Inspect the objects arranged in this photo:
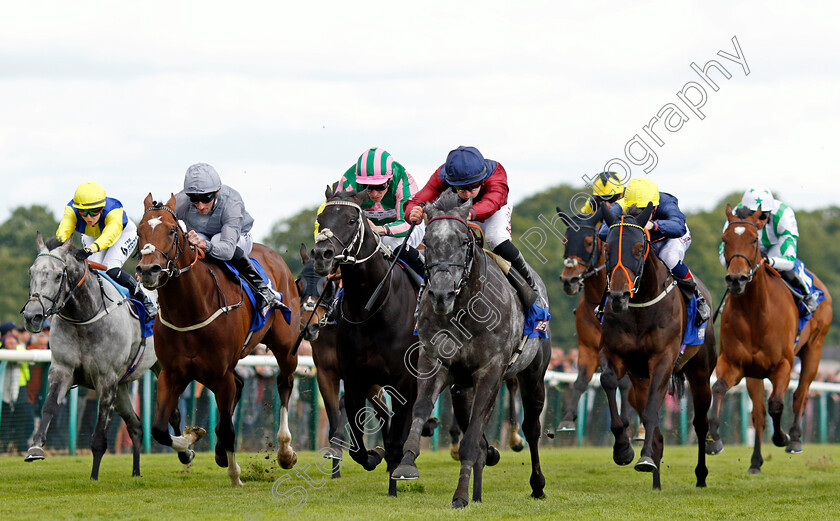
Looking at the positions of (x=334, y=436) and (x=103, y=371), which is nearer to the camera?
(x=334, y=436)

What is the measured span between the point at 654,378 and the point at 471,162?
2538 millimetres

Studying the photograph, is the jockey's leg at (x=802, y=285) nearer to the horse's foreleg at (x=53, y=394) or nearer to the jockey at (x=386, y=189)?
the jockey at (x=386, y=189)

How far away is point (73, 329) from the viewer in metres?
9.51

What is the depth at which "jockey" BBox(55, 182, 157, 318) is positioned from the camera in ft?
31.1

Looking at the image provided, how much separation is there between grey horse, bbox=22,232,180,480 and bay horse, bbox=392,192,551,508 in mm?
3334

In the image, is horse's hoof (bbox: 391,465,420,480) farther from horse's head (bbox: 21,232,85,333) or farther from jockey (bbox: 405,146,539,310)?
horse's head (bbox: 21,232,85,333)

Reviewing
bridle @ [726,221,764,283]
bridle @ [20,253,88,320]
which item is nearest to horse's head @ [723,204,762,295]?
bridle @ [726,221,764,283]

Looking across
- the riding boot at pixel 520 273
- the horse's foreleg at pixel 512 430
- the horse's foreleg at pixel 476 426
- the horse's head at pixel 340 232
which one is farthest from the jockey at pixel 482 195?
the horse's foreleg at pixel 512 430

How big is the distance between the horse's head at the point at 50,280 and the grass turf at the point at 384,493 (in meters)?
1.34

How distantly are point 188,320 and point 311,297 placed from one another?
190cm

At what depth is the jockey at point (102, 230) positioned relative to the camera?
9484mm

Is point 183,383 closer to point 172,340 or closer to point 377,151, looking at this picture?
point 172,340

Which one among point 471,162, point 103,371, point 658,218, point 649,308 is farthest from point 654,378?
point 103,371

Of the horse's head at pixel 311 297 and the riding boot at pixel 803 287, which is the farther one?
the riding boot at pixel 803 287
